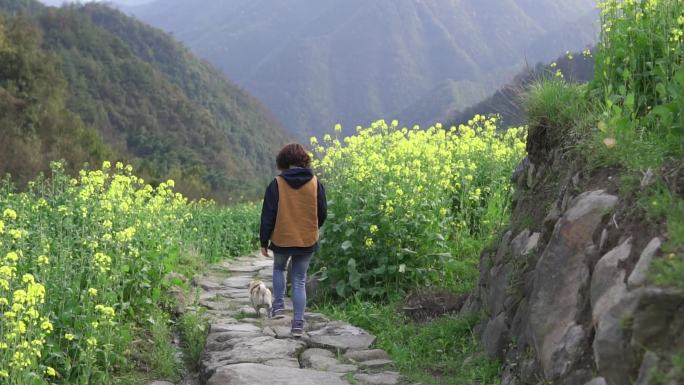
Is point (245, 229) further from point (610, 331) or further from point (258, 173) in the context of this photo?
point (258, 173)

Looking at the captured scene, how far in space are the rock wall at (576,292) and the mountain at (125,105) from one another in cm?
2416

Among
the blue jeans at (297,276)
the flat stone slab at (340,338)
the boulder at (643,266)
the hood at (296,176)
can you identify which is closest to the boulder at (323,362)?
the flat stone slab at (340,338)

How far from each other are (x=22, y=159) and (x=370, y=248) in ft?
82.4

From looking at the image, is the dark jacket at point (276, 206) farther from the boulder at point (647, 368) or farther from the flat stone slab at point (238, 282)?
the boulder at point (647, 368)

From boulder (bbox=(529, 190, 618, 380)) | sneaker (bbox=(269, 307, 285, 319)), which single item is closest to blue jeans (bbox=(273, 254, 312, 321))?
sneaker (bbox=(269, 307, 285, 319))

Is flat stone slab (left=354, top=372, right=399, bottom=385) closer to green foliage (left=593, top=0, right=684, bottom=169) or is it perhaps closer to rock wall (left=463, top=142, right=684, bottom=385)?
rock wall (left=463, top=142, right=684, bottom=385)

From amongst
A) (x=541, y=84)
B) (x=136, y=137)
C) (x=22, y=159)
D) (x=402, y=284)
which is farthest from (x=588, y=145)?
(x=136, y=137)

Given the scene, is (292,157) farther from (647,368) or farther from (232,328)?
(647,368)

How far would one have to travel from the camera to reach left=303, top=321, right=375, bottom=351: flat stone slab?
641cm

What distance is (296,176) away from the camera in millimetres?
6781

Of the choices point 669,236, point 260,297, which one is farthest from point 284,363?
point 669,236

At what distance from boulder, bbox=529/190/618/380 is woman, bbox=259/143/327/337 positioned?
260 centimetres

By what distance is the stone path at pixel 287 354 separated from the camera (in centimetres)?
552

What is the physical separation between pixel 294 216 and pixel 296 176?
1.21 feet
